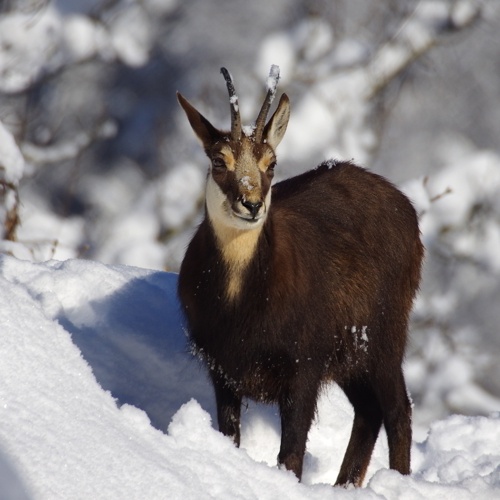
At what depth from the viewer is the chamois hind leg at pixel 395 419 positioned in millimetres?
5340

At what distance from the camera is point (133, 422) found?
3.40 meters

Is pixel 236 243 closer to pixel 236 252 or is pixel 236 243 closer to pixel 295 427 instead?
pixel 236 252

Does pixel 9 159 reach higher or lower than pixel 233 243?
higher

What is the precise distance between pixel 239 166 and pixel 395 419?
1.58 meters

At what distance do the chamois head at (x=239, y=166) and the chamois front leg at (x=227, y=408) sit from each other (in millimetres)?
737

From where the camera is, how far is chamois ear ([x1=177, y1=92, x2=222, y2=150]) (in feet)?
15.8

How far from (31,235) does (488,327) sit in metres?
5.17

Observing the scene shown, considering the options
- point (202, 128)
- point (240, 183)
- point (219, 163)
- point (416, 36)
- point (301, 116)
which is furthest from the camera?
point (416, 36)

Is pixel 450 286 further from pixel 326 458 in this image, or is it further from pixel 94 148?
pixel 326 458

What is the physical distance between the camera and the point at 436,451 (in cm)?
584

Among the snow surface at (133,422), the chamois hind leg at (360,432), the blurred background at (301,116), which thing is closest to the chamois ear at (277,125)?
the snow surface at (133,422)

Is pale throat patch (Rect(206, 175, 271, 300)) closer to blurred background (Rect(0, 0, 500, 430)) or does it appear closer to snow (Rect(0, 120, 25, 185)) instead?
snow (Rect(0, 120, 25, 185))

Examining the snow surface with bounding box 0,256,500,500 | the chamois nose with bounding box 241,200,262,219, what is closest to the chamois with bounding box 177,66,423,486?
the chamois nose with bounding box 241,200,262,219

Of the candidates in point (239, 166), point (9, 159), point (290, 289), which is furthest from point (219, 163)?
point (9, 159)
